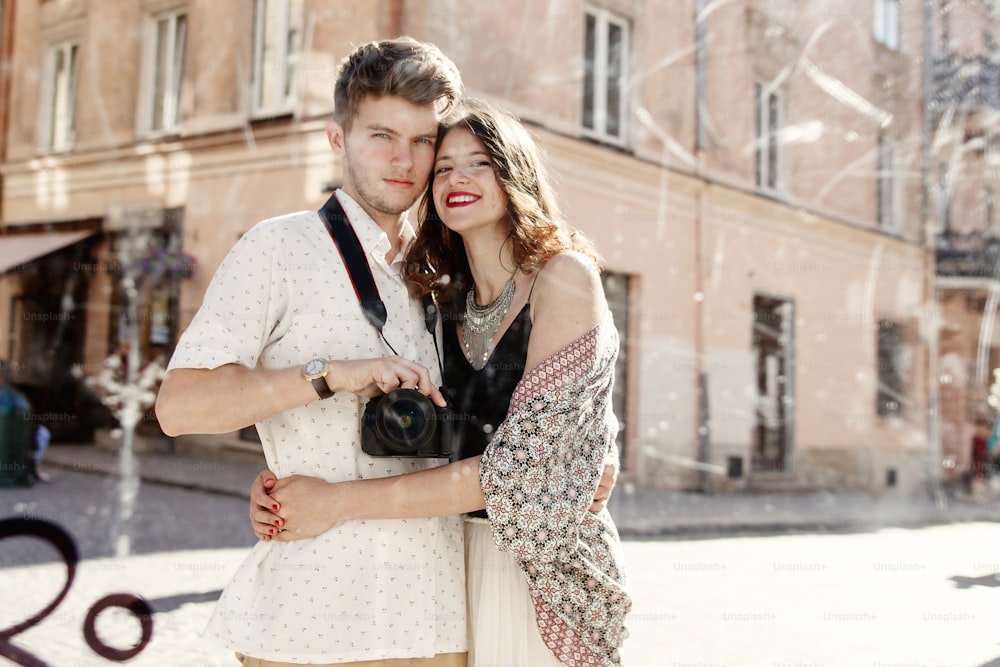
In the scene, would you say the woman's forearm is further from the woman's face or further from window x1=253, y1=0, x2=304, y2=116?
window x1=253, y1=0, x2=304, y2=116

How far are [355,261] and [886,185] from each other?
14.5 m

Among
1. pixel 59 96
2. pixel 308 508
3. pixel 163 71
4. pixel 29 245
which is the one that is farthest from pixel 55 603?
pixel 59 96

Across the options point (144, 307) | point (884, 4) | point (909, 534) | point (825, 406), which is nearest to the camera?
point (909, 534)

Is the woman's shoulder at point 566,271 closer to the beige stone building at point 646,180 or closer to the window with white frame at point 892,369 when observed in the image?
the beige stone building at point 646,180

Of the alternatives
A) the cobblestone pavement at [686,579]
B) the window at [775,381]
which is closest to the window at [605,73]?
the window at [775,381]

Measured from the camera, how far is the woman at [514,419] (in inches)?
64.6

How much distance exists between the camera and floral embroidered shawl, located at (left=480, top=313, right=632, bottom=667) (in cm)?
165

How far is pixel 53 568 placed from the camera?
5332 millimetres

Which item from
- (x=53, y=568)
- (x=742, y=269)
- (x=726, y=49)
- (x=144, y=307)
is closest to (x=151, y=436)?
(x=144, y=307)

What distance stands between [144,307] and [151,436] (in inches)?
60.4

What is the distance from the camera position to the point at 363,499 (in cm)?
162

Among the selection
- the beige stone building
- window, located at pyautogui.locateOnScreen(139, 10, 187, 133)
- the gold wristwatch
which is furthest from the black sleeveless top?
window, located at pyautogui.locateOnScreen(139, 10, 187, 133)

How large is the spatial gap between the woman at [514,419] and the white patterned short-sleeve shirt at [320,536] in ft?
0.26

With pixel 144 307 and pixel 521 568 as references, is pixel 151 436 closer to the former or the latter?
pixel 144 307
